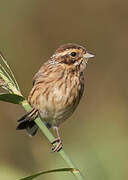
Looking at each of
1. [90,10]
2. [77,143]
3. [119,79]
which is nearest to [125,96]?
[119,79]

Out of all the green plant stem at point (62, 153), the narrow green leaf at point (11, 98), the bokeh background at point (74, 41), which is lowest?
the bokeh background at point (74, 41)

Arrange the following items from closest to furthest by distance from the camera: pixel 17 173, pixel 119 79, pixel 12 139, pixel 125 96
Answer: pixel 17 173 → pixel 12 139 → pixel 125 96 → pixel 119 79

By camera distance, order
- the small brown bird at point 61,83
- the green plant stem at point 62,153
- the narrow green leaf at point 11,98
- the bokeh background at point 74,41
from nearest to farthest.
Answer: the green plant stem at point 62,153
the narrow green leaf at point 11,98
the small brown bird at point 61,83
the bokeh background at point 74,41

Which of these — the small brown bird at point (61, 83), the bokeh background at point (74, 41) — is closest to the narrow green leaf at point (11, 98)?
the small brown bird at point (61, 83)

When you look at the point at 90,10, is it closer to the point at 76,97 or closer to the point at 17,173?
the point at 76,97

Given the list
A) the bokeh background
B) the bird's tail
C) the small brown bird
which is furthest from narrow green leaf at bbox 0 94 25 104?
the bokeh background

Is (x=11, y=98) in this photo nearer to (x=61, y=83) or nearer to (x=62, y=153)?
(x=62, y=153)

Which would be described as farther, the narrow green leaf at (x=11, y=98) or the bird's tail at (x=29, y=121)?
the bird's tail at (x=29, y=121)

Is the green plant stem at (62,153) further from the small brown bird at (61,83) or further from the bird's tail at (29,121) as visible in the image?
the small brown bird at (61,83)
